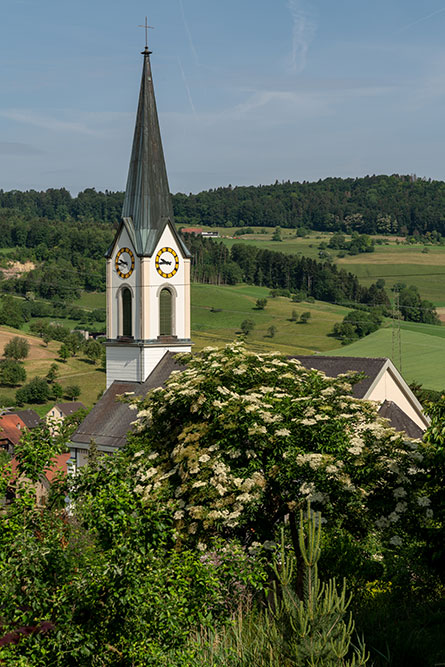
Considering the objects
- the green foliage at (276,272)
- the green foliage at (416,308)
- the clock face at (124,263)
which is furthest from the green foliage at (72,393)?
the clock face at (124,263)

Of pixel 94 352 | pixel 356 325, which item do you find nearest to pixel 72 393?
pixel 94 352

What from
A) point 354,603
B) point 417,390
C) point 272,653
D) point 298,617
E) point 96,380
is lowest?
point 96,380

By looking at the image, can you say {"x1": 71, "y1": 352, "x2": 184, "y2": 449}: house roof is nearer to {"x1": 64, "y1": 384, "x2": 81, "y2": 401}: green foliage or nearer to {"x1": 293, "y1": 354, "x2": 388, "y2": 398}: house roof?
{"x1": 293, "y1": 354, "x2": 388, "y2": 398}: house roof

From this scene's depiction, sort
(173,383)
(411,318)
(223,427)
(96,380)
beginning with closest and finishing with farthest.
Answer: (223,427) → (173,383) → (96,380) → (411,318)

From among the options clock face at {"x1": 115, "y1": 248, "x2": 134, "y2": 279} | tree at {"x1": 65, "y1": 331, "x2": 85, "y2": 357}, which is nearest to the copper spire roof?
clock face at {"x1": 115, "y1": 248, "x2": 134, "y2": 279}

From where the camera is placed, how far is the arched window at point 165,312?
43250mm

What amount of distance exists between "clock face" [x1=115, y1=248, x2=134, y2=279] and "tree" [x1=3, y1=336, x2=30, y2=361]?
290ft

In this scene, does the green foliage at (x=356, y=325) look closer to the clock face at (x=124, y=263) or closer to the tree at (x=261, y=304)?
the tree at (x=261, y=304)

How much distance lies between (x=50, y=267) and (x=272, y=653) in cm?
17514

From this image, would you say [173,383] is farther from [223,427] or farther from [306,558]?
[306,558]

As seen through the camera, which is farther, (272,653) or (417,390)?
(417,390)

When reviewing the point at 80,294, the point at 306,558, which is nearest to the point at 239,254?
the point at 80,294

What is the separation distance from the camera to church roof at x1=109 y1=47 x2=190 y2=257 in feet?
141

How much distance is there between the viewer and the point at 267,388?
759 inches
